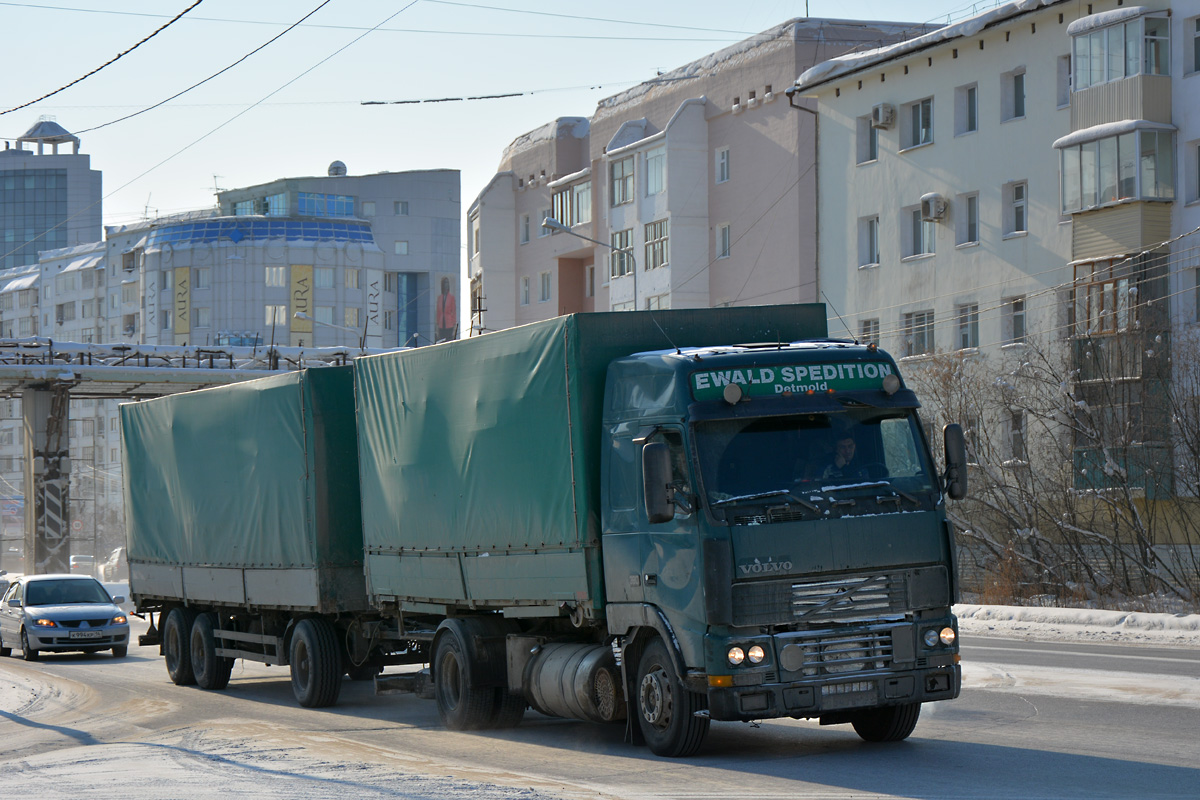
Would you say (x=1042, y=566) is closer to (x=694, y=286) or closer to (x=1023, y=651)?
(x=1023, y=651)

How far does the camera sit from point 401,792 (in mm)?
9953

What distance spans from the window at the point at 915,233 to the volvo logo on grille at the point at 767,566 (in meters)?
36.3

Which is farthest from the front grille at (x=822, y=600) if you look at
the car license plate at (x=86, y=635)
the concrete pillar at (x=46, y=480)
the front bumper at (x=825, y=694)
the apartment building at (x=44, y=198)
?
the apartment building at (x=44, y=198)

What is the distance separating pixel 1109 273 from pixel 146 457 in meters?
24.7

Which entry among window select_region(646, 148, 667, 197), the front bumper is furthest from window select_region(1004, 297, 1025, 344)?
the front bumper

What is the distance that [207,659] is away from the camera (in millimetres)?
19969

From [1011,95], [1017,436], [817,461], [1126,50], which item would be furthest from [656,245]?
[817,461]

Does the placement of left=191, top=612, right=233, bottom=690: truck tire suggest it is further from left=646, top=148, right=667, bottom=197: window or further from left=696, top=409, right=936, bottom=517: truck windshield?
left=646, top=148, right=667, bottom=197: window

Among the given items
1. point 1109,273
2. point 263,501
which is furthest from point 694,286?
point 263,501

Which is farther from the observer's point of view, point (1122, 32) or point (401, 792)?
point (1122, 32)

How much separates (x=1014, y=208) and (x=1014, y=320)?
3113 millimetres

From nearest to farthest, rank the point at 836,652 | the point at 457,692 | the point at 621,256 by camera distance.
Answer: the point at 836,652 → the point at 457,692 → the point at 621,256

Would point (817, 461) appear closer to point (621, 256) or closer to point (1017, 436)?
point (1017, 436)

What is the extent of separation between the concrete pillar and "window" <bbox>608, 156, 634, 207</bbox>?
22.3 m
